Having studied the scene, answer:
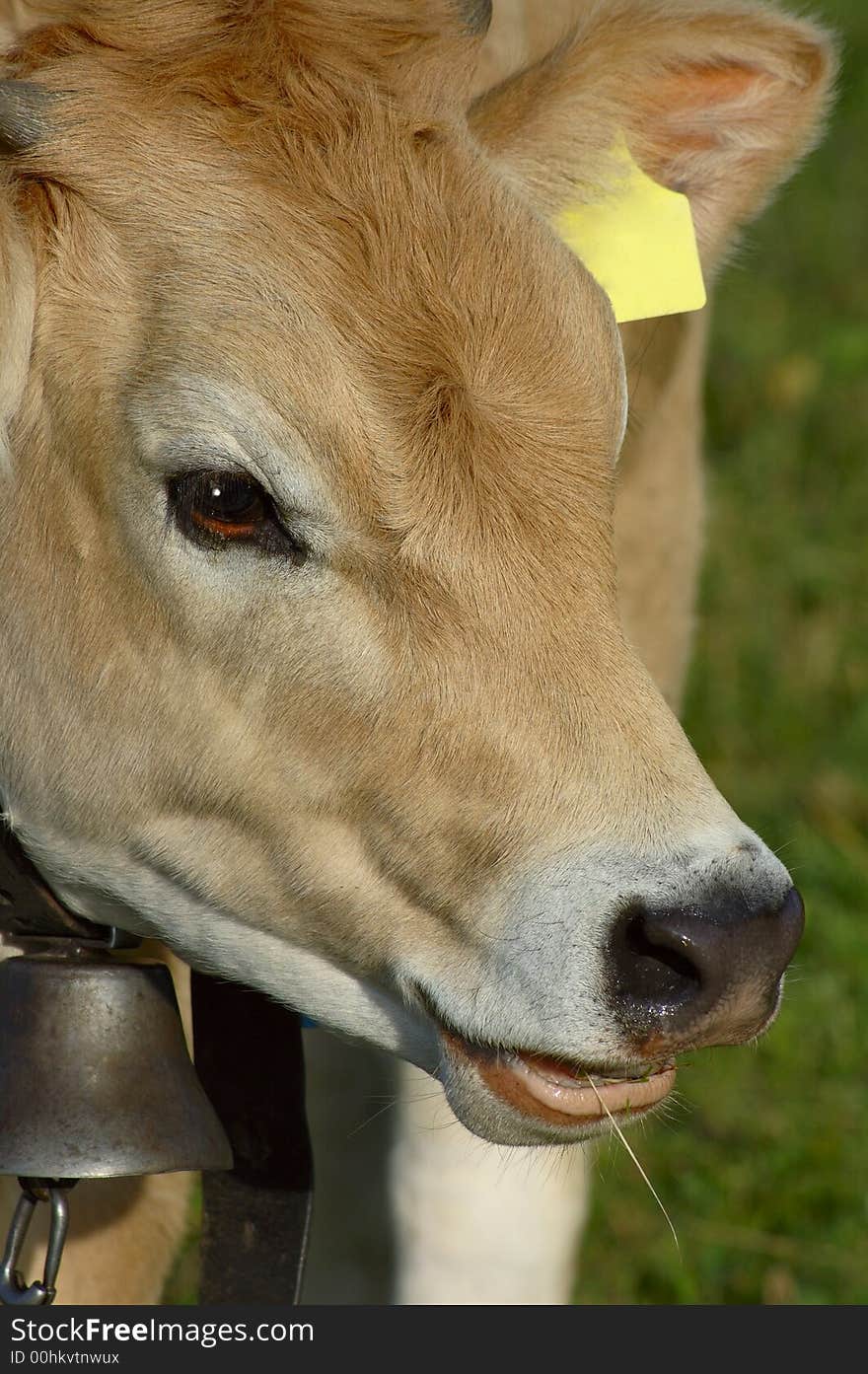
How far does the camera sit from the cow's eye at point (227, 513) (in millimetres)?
2129

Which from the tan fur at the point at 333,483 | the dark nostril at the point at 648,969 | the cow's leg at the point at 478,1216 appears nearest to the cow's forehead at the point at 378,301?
the tan fur at the point at 333,483

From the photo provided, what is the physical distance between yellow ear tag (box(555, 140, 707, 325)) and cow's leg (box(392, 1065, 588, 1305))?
1.65 metres

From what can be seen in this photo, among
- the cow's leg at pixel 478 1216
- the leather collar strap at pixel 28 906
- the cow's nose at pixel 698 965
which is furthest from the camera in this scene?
the cow's leg at pixel 478 1216

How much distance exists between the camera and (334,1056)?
3832 millimetres

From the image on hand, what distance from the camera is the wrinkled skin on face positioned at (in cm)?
211

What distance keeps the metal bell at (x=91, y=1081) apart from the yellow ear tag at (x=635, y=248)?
47.0 inches

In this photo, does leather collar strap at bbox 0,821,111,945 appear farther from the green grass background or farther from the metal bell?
the green grass background

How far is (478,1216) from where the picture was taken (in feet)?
12.1

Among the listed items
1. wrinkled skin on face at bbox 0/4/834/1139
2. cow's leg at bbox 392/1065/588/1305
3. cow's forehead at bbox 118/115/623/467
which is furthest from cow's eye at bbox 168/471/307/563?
cow's leg at bbox 392/1065/588/1305

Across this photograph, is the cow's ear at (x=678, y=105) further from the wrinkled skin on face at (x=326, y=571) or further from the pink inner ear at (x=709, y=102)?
the wrinkled skin on face at (x=326, y=571)

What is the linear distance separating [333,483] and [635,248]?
0.84 metres

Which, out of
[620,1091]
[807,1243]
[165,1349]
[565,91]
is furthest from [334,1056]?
[565,91]

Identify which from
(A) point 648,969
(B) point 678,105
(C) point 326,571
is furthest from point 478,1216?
(B) point 678,105

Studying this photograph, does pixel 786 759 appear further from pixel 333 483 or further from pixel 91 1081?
pixel 333 483
